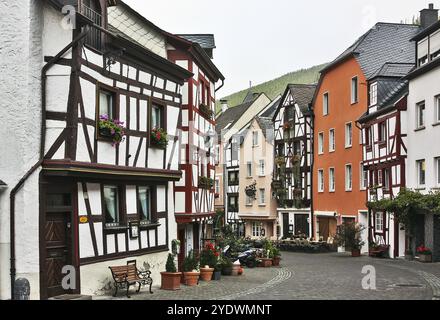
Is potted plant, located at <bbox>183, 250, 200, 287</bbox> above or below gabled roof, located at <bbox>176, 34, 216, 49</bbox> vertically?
below

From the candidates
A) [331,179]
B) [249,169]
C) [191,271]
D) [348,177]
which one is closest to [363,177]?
[348,177]

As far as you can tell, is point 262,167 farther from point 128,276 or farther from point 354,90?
point 128,276

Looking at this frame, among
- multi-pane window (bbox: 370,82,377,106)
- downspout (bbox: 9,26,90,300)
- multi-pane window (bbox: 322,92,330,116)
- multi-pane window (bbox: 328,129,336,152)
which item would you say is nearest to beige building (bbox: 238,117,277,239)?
multi-pane window (bbox: 322,92,330,116)

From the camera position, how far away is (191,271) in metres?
20.0

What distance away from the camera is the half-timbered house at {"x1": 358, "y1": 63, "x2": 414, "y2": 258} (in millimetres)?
32794

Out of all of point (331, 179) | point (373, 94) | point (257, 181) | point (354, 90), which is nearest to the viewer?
point (373, 94)

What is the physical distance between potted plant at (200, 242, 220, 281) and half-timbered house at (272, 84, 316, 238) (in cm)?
2583

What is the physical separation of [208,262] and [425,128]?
45.4 ft

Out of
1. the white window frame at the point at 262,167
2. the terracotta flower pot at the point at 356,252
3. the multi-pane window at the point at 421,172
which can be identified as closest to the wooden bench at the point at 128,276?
the multi-pane window at the point at 421,172

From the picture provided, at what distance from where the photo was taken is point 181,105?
73.5 feet

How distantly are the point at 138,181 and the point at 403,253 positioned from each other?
62.2ft

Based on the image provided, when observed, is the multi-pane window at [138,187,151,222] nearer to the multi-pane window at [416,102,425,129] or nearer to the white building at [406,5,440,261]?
the white building at [406,5,440,261]

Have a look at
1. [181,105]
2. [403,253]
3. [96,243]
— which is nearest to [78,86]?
[96,243]
